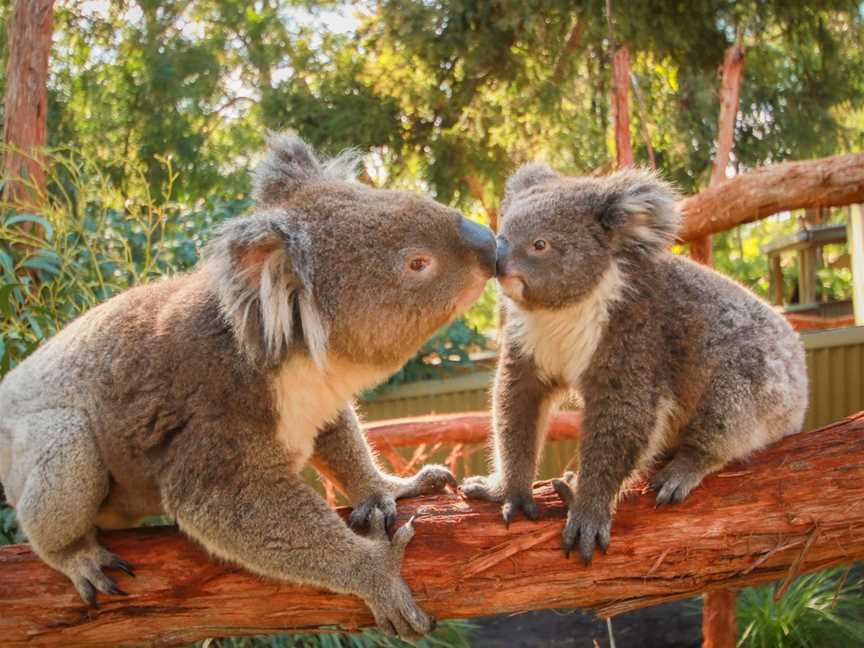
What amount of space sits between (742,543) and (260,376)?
1407mm

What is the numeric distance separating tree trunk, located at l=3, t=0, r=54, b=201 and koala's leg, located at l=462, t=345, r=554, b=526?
4431mm

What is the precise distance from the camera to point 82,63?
10133 mm

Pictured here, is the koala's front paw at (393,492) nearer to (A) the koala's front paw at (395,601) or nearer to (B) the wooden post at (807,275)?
(A) the koala's front paw at (395,601)

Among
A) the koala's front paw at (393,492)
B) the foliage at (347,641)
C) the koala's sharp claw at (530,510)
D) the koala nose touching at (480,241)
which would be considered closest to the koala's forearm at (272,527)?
the koala's front paw at (393,492)

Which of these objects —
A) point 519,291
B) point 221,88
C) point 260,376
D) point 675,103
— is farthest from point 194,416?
point 221,88

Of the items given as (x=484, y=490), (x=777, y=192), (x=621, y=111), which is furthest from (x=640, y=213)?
(x=621, y=111)

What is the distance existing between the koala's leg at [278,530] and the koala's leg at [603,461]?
46cm

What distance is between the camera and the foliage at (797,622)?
539cm

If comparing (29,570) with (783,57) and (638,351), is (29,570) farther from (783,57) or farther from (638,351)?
(783,57)

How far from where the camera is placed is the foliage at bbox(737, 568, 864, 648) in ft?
17.7

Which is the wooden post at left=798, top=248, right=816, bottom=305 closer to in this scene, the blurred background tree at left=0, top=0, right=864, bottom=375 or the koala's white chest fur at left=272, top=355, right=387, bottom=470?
the blurred background tree at left=0, top=0, right=864, bottom=375

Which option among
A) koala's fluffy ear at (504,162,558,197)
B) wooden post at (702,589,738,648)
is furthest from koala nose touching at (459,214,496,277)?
wooden post at (702,589,738,648)

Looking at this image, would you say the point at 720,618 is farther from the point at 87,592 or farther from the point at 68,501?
the point at 68,501

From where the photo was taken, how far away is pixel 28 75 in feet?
20.0
